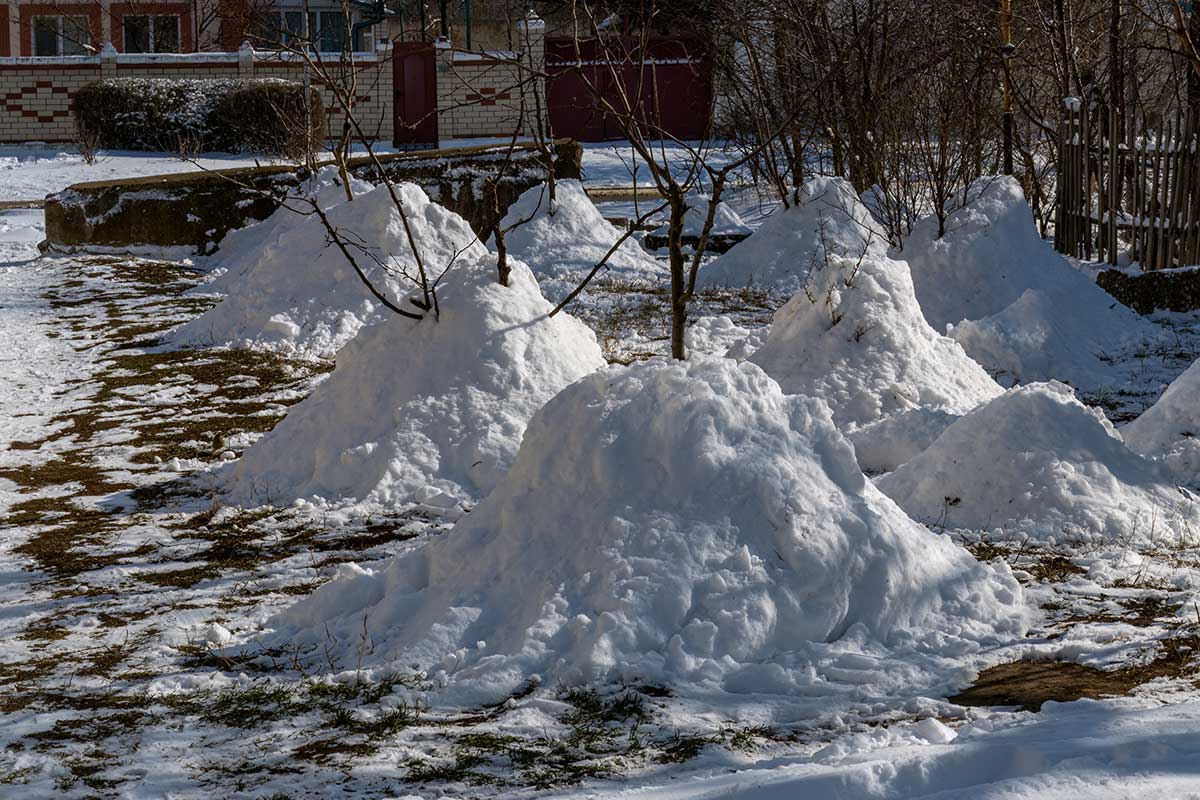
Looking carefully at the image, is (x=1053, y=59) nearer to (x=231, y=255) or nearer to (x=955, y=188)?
(x=955, y=188)

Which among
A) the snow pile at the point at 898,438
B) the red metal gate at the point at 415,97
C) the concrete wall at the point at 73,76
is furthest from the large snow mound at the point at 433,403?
the concrete wall at the point at 73,76

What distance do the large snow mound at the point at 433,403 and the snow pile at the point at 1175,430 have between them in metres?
2.82

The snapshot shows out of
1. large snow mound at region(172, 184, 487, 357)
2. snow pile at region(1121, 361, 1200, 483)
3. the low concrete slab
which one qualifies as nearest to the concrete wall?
the low concrete slab

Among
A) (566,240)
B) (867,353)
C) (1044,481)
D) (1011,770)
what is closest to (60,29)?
(566,240)

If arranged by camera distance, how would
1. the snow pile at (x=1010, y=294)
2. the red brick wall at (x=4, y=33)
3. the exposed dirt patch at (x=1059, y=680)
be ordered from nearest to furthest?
the exposed dirt patch at (x=1059, y=680) < the snow pile at (x=1010, y=294) < the red brick wall at (x=4, y=33)

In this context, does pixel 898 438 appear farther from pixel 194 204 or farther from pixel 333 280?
pixel 194 204

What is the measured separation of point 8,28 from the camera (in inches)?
1276

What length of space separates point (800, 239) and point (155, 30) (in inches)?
1028

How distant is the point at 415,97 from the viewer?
27234mm

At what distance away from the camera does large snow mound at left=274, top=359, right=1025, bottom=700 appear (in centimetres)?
400

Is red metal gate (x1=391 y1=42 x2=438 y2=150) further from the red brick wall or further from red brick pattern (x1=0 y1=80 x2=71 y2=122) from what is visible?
the red brick wall

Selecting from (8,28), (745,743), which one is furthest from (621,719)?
(8,28)

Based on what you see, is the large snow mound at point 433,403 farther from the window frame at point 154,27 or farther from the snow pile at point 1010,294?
the window frame at point 154,27

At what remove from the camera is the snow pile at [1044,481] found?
17.0 feet
